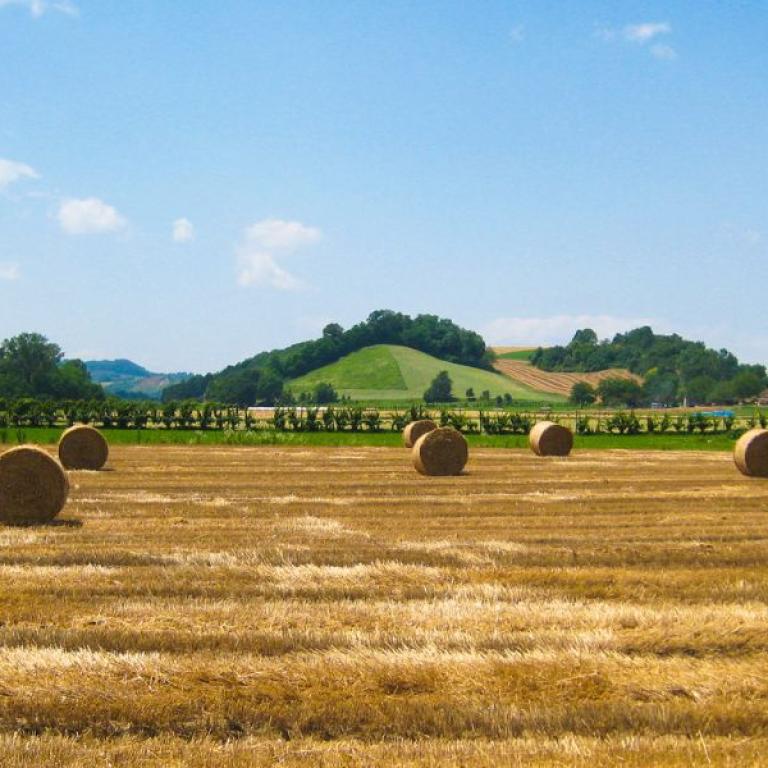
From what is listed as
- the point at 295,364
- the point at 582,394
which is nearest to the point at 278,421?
the point at 582,394

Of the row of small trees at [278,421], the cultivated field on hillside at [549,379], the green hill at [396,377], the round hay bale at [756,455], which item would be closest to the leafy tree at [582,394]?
the green hill at [396,377]

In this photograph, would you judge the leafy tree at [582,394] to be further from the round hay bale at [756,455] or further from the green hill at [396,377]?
the round hay bale at [756,455]

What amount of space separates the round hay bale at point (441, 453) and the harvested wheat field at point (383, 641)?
29.7 ft

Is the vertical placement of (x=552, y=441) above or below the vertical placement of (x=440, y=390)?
below

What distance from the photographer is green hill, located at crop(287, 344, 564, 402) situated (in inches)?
6560

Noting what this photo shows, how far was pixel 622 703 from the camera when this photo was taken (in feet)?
22.4

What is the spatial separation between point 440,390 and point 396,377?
41.2 ft

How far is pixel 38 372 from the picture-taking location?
127 m

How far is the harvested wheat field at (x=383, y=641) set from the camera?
20.4 ft

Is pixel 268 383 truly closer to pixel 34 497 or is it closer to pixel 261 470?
pixel 261 470

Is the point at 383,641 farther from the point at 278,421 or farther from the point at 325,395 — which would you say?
the point at 325,395

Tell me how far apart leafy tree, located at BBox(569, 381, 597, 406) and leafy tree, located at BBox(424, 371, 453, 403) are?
67.1 ft

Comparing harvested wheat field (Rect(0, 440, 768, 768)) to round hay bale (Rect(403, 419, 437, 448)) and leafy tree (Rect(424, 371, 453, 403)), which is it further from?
leafy tree (Rect(424, 371, 453, 403))

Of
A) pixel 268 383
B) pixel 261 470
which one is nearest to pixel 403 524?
pixel 261 470
